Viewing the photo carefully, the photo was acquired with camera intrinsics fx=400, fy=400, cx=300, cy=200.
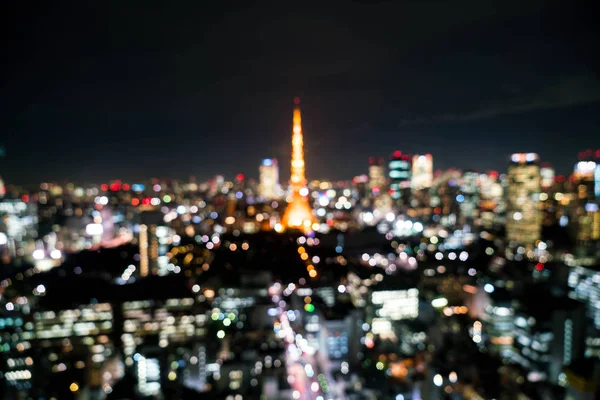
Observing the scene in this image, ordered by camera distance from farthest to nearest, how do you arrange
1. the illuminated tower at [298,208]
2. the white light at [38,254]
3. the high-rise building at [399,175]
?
the high-rise building at [399,175] < the illuminated tower at [298,208] < the white light at [38,254]

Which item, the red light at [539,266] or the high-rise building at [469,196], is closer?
the red light at [539,266]

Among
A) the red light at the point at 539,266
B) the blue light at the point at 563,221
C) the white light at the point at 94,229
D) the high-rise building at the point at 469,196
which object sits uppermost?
the high-rise building at the point at 469,196

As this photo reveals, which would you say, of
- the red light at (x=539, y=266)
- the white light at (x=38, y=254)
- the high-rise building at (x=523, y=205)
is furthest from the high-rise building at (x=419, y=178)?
the white light at (x=38, y=254)

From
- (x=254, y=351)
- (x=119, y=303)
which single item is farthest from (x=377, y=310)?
(x=119, y=303)

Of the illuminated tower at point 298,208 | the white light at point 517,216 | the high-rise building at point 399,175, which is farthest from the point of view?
the high-rise building at point 399,175

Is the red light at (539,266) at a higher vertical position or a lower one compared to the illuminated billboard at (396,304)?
higher

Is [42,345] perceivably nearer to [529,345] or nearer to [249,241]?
[249,241]

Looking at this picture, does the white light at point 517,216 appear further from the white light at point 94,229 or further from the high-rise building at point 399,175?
the white light at point 94,229

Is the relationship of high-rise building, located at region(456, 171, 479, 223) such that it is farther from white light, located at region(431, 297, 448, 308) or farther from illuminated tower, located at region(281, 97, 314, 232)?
white light, located at region(431, 297, 448, 308)

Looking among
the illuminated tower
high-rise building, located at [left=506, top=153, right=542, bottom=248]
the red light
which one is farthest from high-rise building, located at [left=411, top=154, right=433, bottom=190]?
the red light

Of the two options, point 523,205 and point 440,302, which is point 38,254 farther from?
point 523,205
